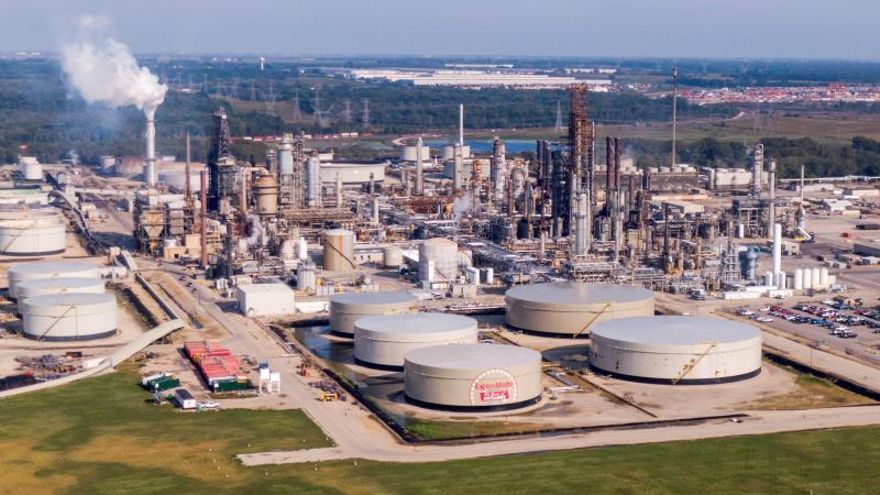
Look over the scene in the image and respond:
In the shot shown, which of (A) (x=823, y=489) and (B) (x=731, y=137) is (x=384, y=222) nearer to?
(A) (x=823, y=489)

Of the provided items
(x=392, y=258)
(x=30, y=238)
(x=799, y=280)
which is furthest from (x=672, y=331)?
(x=30, y=238)

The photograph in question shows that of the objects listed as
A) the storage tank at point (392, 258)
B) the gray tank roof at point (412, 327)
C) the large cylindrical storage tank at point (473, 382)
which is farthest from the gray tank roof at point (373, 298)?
the storage tank at point (392, 258)

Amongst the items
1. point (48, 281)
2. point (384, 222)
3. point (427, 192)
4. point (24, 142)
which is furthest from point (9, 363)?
point (24, 142)

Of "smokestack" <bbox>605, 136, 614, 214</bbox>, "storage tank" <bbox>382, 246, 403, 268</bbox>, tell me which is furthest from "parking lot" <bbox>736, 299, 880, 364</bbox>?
"storage tank" <bbox>382, 246, 403, 268</bbox>

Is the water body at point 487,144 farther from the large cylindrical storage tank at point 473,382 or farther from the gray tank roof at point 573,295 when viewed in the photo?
the large cylindrical storage tank at point 473,382

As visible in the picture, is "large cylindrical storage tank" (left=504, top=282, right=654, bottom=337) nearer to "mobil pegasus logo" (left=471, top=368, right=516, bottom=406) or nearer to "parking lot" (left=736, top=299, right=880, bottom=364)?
"parking lot" (left=736, top=299, right=880, bottom=364)

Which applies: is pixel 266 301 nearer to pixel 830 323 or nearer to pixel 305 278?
pixel 305 278
